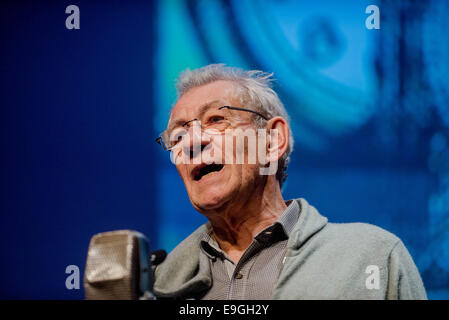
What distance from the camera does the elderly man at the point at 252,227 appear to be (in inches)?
54.7

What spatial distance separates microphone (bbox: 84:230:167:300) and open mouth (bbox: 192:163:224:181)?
54 centimetres

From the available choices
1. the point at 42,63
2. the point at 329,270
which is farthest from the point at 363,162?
the point at 42,63

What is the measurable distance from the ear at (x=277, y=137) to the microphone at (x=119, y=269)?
786 millimetres

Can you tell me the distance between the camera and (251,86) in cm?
186

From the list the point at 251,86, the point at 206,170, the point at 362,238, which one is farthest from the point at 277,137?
the point at 362,238

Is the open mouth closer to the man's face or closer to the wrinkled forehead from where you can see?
the man's face

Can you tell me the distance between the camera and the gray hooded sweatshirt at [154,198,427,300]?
1344 millimetres

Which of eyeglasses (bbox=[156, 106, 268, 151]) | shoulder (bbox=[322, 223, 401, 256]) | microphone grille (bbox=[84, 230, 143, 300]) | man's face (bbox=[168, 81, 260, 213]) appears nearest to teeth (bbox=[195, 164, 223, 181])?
man's face (bbox=[168, 81, 260, 213])

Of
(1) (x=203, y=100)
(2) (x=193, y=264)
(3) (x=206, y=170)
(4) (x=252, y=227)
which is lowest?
(2) (x=193, y=264)

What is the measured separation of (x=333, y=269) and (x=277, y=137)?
0.64m

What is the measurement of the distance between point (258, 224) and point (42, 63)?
4.75 ft

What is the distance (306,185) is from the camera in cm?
211

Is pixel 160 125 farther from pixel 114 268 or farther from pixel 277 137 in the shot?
pixel 114 268
